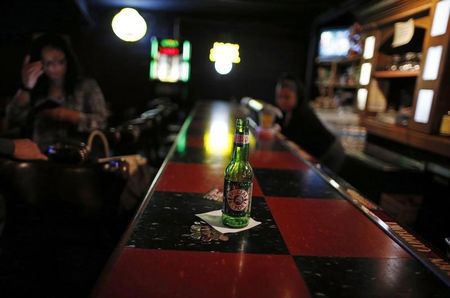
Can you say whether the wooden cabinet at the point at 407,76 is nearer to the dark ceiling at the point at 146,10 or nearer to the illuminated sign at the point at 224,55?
the dark ceiling at the point at 146,10

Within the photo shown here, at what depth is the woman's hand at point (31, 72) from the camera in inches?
105

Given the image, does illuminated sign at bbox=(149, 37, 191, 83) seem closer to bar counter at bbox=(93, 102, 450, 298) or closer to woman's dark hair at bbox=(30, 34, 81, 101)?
woman's dark hair at bbox=(30, 34, 81, 101)

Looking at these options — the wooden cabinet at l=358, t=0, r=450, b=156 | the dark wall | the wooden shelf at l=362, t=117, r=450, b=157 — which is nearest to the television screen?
the wooden cabinet at l=358, t=0, r=450, b=156

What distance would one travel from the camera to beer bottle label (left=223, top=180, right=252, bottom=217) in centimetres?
115

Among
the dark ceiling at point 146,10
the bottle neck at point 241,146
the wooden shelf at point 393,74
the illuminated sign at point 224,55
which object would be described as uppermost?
the dark ceiling at point 146,10

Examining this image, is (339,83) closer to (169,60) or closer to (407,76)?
(407,76)

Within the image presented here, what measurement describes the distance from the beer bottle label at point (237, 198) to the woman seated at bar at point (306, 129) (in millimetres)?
2196

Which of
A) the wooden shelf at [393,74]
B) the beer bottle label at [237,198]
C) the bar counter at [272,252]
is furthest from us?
the wooden shelf at [393,74]

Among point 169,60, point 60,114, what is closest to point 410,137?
point 60,114

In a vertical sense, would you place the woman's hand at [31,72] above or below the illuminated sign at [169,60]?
below

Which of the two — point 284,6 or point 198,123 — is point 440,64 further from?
point 284,6

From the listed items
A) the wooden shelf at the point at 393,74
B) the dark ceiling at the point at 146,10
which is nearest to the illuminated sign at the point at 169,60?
the dark ceiling at the point at 146,10

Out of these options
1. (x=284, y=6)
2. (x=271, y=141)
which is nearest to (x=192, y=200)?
(x=271, y=141)

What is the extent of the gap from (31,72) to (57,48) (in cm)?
26
